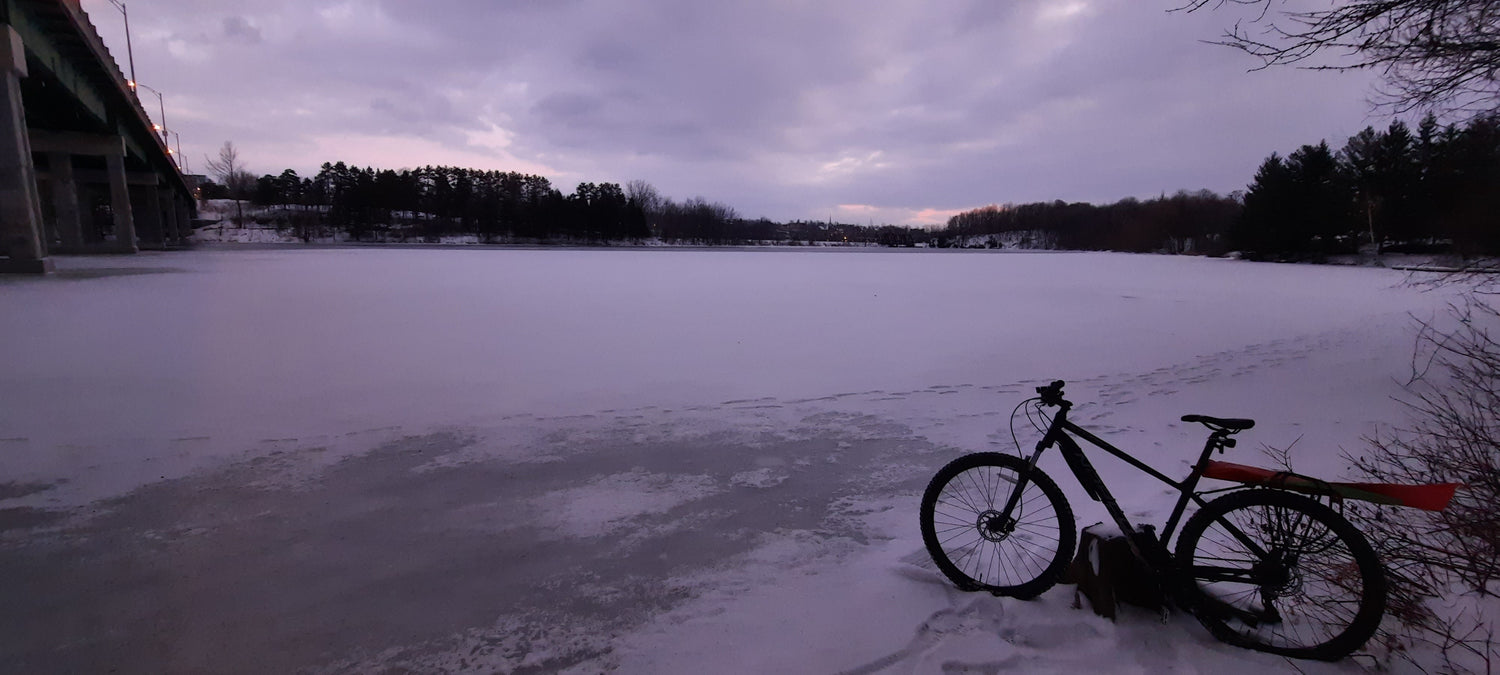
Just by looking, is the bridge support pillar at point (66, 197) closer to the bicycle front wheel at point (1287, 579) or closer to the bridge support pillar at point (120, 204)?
the bridge support pillar at point (120, 204)

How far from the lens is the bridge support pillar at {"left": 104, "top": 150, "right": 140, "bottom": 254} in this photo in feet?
120

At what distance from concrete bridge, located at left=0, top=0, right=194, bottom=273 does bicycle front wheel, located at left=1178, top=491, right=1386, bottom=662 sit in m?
31.3

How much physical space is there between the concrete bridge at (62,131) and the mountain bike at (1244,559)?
99.7 ft

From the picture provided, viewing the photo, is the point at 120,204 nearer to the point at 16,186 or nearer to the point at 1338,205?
the point at 16,186

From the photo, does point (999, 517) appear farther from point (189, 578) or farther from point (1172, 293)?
point (1172, 293)

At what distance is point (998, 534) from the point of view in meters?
3.71

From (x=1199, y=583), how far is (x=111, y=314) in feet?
63.9

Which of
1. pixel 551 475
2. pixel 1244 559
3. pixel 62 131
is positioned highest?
pixel 62 131

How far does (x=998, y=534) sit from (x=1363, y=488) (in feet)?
5.17

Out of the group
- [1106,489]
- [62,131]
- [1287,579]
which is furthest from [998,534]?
[62,131]

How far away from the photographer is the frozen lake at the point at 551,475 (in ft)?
11.1

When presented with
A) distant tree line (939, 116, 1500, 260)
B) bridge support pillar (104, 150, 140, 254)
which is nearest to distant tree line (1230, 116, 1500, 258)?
distant tree line (939, 116, 1500, 260)

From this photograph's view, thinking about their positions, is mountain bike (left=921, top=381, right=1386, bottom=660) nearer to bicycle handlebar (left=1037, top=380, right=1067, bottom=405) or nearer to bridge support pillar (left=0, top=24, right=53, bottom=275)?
bicycle handlebar (left=1037, top=380, right=1067, bottom=405)

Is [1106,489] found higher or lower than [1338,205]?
lower
